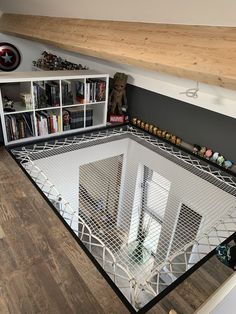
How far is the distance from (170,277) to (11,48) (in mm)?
5237

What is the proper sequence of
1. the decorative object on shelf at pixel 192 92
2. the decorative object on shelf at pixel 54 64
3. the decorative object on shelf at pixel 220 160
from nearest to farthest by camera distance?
the decorative object on shelf at pixel 192 92 → the decorative object on shelf at pixel 220 160 → the decorative object on shelf at pixel 54 64

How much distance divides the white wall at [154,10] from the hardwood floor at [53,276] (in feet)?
5.23

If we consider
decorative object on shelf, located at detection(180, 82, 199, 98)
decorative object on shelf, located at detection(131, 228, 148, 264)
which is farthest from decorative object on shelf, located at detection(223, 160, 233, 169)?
decorative object on shelf, located at detection(131, 228, 148, 264)

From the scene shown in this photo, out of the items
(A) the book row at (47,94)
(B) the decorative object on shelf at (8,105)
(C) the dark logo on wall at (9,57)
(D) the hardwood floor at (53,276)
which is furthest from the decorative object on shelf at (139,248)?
(C) the dark logo on wall at (9,57)

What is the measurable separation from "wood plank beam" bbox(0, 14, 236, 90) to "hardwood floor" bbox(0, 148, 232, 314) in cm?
131

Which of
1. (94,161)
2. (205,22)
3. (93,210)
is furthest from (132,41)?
(93,210)

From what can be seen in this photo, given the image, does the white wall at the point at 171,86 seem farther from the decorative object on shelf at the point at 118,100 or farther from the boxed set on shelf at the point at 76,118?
the boxed set on shelf at the point at 76,118

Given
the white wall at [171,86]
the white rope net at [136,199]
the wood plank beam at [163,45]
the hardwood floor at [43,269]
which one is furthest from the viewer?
the white wall at [171,86]

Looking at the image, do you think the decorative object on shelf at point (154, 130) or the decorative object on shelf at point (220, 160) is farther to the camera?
the decorative object on shelf at point (154, 130)

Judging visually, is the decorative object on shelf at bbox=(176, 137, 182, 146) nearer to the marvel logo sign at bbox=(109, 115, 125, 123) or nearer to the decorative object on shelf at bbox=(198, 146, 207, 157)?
the decorative object on shelf at bbox=(198, 146, 207, 157)

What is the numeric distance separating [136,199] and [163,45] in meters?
1.78

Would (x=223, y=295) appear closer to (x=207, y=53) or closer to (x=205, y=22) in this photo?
(x=207, y=53)

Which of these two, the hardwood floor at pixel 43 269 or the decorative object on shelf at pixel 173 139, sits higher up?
the decorative object on shelf at pixel 173 139

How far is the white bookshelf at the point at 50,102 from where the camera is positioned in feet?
9.23
